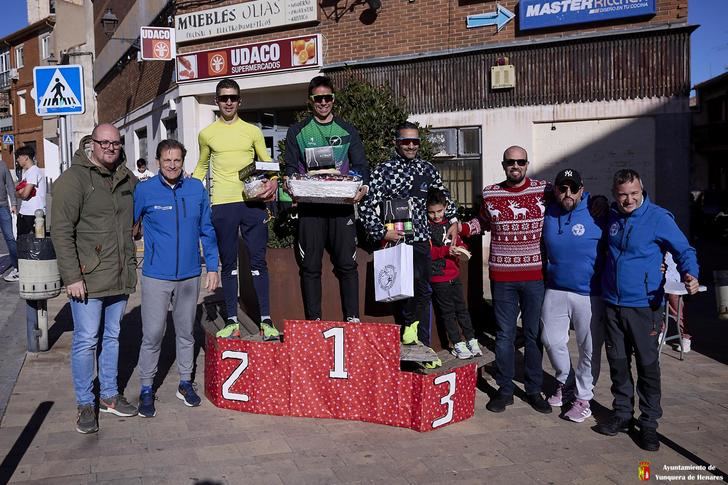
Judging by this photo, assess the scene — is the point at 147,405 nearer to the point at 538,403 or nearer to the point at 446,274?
the point at 446,274

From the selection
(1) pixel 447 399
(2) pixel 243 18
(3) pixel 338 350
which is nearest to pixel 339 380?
(3) pixel 338 350

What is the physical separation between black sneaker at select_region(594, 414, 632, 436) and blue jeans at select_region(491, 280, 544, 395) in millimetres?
711

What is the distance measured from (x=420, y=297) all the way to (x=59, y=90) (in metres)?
6.30

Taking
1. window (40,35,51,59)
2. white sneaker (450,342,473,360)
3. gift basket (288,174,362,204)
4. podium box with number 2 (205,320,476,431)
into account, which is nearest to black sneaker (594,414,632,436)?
podium box with number 2 (205,320,476,431)

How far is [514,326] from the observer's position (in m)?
5.86

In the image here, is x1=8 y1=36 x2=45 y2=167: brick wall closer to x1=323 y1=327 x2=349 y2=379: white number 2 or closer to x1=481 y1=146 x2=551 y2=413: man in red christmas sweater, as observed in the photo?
x1=323 y1=327 x2=349 y2=379: white number 2

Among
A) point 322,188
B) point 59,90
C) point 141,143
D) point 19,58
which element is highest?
point 19,58

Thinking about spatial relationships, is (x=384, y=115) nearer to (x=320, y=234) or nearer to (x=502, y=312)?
(x=320, y=234)

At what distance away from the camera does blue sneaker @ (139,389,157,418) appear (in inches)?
221

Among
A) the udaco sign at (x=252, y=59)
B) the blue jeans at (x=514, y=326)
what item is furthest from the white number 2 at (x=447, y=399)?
the udaco sign at (x=252, y=59)

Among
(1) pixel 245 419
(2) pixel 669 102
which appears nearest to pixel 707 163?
(2) pixel 669 102

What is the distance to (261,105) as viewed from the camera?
18062mm

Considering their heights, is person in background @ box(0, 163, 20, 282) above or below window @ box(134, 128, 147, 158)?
below

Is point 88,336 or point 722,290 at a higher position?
point 722,290
